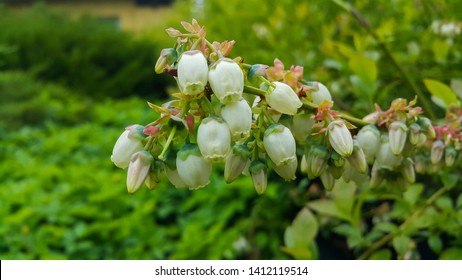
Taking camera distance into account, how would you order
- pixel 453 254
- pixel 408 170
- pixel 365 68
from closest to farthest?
pixel 408 170 → pixel 365 68 → pixel 453 254

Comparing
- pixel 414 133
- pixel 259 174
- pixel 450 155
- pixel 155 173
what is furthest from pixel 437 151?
pixel 155 173

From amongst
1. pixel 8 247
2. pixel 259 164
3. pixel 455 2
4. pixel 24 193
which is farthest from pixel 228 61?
pixel 24 193

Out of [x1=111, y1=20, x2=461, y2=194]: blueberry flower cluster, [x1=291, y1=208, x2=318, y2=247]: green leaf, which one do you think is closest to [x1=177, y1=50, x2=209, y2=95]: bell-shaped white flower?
[x1=111, y1=20, x2=461, y2=194]: blueberry flower cluster

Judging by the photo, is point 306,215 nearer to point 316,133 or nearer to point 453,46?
point 316,133

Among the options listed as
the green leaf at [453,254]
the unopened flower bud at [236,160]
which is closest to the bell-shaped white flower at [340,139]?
the unopened flower bud at [236,160]

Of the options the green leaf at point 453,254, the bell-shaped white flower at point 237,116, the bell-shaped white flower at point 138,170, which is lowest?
the bell-shaped white flower at point 138,170

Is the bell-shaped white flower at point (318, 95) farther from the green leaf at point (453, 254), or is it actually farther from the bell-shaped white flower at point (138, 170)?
the green leaf at point (453, 254)

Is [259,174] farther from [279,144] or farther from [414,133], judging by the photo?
[414,133]

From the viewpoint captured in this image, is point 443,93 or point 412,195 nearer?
point 443,93
